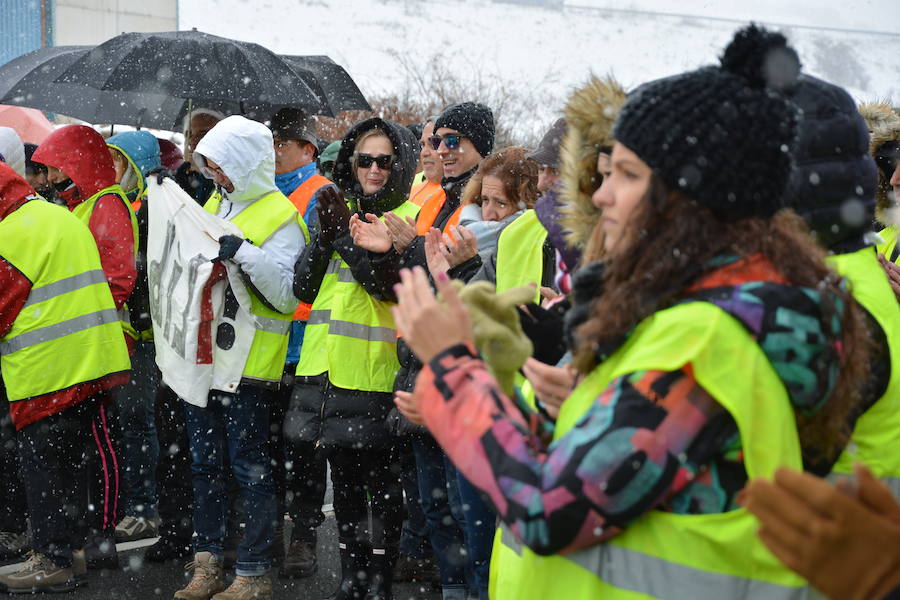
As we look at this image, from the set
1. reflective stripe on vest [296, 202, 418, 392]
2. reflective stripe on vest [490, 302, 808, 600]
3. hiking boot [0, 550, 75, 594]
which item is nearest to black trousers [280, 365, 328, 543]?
reflective stripe on vest [296, 202, 418, 392]

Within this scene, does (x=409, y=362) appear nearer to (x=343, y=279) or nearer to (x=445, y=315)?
(x=343, y=279)

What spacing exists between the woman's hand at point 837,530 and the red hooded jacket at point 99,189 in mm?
4534

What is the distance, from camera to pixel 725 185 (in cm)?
175

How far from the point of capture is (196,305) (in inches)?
190

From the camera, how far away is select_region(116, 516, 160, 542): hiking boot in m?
6.02

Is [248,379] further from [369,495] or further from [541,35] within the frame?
[541,35]

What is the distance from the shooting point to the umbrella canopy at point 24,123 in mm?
9547

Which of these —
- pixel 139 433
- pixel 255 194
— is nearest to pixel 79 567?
pixel 139 433

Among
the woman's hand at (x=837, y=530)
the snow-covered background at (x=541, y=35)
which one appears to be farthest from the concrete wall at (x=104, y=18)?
the woman's hand at (x=837, y=530)

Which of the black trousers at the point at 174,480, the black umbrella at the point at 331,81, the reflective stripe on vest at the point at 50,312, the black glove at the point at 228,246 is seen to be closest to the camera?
the black glove at the point at 228,246

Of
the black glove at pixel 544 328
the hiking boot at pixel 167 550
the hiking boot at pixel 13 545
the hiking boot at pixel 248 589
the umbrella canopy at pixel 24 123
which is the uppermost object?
the black glove at pixel 544 328

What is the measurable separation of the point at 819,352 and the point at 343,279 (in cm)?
312

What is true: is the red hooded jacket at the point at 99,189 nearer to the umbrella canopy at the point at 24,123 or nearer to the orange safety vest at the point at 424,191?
the orange safety vest at the point at 424,191

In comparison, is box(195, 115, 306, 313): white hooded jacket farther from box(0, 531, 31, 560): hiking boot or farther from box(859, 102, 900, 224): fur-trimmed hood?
box(859, 102, 900, 224): fur-trimmed hood
